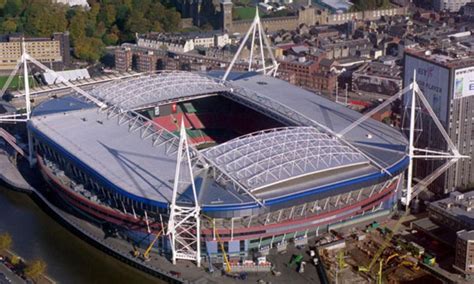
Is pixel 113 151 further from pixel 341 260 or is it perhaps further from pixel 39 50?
pixel 39 50

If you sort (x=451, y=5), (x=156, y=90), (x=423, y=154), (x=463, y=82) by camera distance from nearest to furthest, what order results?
(x=463, y=82)
(x=423, y=154)
(x=156, y=90)
(x=451, y=5)

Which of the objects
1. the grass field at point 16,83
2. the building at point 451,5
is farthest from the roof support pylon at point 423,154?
the building at point 451,5

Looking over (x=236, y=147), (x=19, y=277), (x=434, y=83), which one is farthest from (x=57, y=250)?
(x=434, y=83)

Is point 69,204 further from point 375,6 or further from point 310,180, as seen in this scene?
point 375,6

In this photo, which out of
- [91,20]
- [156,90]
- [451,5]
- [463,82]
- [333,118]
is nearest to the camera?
[463,82]

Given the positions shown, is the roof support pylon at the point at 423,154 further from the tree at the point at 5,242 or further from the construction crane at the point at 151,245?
the tree at the point at 5,242

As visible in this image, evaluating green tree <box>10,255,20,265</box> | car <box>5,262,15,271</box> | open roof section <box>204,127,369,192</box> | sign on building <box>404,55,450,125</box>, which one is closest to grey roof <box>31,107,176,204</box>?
open roof section <box>204,127,369,192</box>
